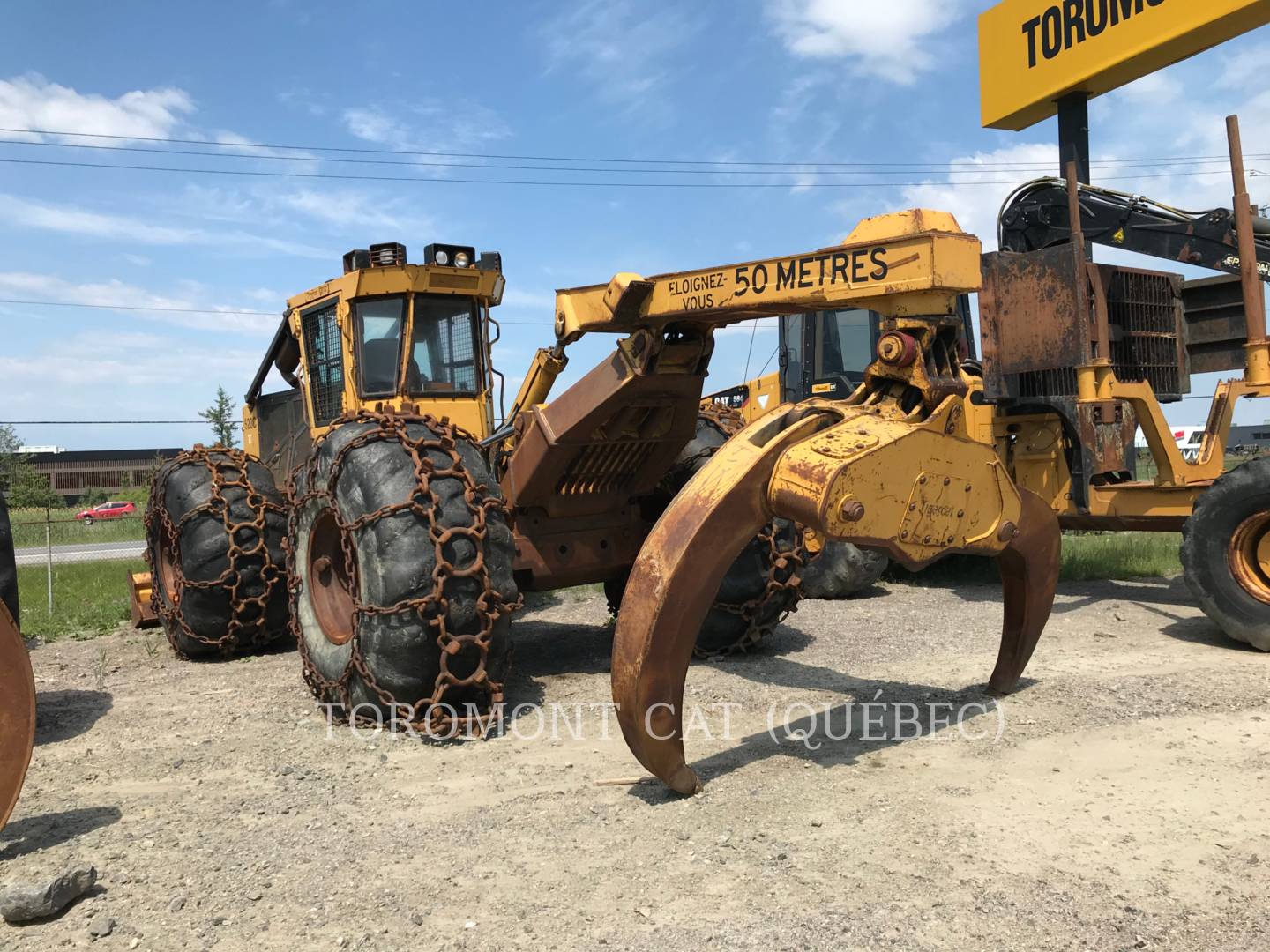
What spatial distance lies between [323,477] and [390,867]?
2.21 meters

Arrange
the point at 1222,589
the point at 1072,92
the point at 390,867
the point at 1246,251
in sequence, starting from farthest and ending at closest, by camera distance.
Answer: the point at 1072,92, the point at 1246,251, the point at 1222,589, the point at 390,867

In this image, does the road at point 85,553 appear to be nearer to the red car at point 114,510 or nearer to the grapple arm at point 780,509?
the red car at point 114,510

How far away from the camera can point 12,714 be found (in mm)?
3242

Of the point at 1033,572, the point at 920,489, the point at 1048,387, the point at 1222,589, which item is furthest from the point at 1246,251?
the point at 920,489

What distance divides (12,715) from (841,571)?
6.12m

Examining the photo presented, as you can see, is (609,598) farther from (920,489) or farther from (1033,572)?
(920,489)

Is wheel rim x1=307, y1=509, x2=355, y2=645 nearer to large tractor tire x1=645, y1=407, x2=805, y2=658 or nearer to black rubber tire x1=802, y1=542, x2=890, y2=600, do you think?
large tractor tire x1=645, y1=407, x2=805, y2=658

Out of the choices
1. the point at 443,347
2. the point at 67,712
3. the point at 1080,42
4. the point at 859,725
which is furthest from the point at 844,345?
the point at 67,712

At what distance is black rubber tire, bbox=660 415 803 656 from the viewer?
5.61 meters

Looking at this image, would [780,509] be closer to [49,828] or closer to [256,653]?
[49,828]

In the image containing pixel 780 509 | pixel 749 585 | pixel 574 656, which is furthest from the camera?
pixel 574 656

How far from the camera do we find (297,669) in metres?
5.97

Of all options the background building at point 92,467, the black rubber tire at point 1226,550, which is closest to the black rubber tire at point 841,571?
the black rubber tire at point 1226,550

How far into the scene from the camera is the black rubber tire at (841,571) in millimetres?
8133
